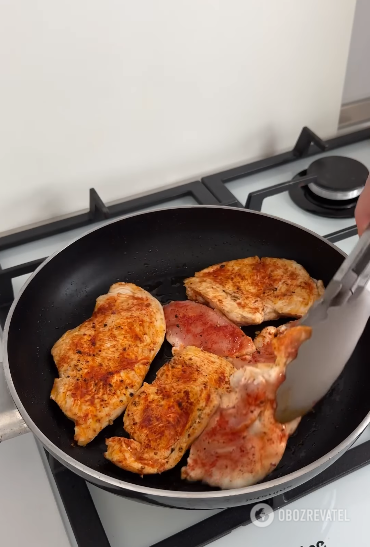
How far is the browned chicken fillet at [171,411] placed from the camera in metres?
0.87

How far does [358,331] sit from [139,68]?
794mm

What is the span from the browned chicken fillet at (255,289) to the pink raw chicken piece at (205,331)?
0.10 ft

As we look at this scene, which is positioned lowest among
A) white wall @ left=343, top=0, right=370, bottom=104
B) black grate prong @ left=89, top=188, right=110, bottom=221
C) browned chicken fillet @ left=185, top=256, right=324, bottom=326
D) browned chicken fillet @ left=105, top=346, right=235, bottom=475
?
browned chicken fillet @ left=105, top=346, right=235, bottom=475

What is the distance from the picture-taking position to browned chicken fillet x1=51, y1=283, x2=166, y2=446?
95 cm

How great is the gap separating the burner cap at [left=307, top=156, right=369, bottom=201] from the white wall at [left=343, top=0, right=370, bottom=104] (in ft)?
0.94

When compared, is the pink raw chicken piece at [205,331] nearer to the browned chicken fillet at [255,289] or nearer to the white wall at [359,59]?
the browned chicken fillet at [255,289]

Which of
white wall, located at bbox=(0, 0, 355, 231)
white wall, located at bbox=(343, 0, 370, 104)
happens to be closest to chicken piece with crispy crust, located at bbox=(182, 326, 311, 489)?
white wall, located at bbox=(0, 0, 355, 231)

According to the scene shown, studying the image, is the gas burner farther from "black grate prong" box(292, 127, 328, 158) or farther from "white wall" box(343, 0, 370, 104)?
"white wall" box(343, 0, 370, 104)

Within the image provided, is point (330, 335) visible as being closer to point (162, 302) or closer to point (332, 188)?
point (162, 302)

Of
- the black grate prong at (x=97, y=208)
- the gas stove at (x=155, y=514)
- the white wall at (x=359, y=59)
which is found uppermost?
the white wall at (x=359, y=59)

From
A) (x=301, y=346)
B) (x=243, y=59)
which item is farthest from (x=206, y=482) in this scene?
(x=243, y=59)

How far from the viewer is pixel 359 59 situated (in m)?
1.52

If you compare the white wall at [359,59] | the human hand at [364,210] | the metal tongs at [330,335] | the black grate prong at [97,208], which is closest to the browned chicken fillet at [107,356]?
the black grate prong at [97,208]

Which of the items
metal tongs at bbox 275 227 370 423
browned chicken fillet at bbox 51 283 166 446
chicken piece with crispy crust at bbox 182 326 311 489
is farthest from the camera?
browned chicken fillet at bbox 51 283 166 446
